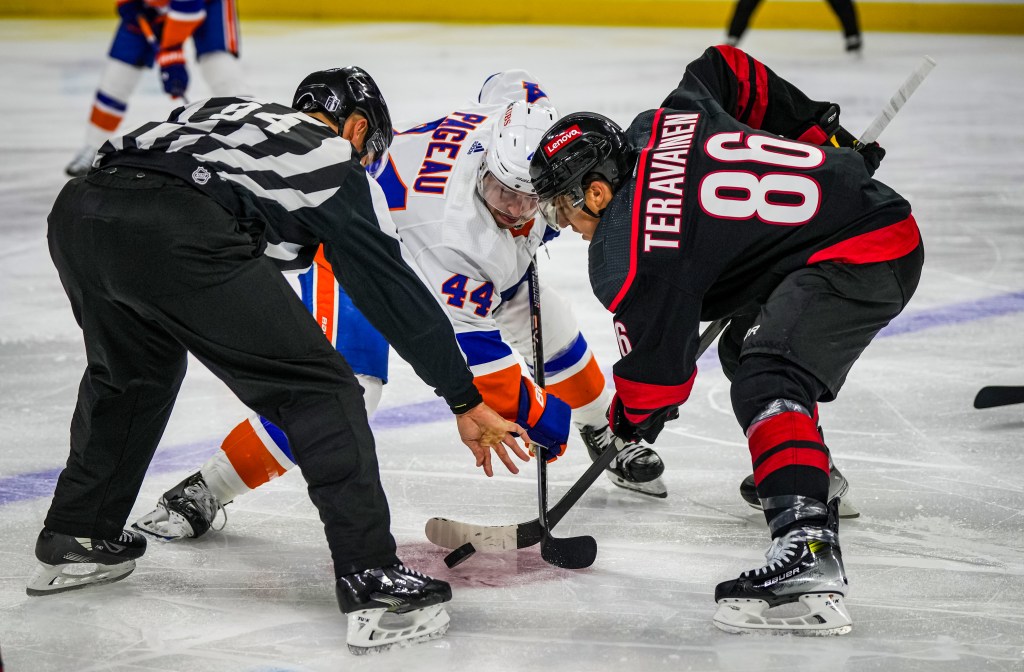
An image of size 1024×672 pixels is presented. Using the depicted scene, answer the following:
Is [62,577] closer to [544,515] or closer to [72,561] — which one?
[72,561]

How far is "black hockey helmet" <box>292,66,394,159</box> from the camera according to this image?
7.23 ft

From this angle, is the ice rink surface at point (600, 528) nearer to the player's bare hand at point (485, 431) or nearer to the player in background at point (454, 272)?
the player in background at point (454, 272)

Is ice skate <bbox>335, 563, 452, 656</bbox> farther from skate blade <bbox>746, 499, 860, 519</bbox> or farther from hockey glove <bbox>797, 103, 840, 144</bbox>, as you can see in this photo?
hockey glove <bbox>797, 103, 840, 144</bbox>

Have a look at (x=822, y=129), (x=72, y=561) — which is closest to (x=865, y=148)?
(x=822, y=129)

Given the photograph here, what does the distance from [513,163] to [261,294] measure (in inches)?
24.5

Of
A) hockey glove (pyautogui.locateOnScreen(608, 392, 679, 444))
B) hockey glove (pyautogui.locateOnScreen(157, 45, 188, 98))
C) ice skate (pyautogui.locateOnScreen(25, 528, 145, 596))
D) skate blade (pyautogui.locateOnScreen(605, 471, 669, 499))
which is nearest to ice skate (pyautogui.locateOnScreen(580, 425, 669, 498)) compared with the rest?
skate blade (pyautogui.locateOnScreen(605, 471, 669, 499))

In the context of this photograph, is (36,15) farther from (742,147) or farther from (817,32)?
(742,147)

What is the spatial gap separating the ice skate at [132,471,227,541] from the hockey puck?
0.50 m

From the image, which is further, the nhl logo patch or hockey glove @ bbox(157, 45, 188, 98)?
hockey glove @ bbox(157, 45, 188, 98)

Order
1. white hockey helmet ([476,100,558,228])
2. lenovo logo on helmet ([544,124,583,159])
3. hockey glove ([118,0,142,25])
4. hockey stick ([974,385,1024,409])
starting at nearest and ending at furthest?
lenovo logo on helmet ([544,124,583,159]), white hockey helmet ([476,100,558,228]), hockey stick ([974,385,1024,409]), hockey glove ([118,0,142,25])

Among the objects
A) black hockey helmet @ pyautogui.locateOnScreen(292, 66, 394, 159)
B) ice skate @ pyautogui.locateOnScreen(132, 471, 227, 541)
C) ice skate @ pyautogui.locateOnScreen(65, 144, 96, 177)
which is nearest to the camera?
black hockey helmet @ pyautogui.locateOnScreen(292, 66, 394, 159)

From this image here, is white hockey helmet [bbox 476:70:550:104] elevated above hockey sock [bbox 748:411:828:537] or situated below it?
above

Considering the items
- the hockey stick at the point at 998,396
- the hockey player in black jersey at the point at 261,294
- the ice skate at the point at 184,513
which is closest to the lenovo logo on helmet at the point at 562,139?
the hockey player in black jersey at the point at 261,294

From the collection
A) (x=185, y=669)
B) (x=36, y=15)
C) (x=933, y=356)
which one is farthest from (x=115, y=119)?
(x=36, y=15)
